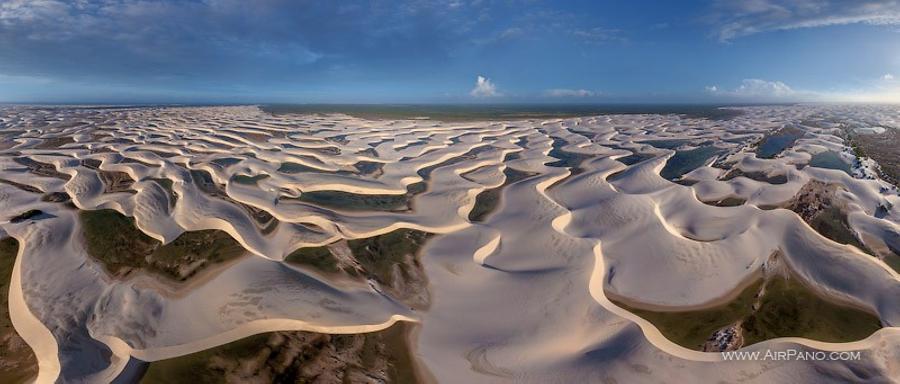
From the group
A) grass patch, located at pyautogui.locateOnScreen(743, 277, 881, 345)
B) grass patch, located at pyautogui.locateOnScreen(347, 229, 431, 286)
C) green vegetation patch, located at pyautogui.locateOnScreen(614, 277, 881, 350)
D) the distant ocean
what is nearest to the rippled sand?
grass patch, located at pyautogui.locateOnScreen(347, 229, 431, 286)

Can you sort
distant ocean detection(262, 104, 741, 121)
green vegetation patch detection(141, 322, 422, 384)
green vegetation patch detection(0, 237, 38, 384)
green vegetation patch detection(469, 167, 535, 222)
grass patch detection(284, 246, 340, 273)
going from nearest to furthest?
green vegetation patch detection(0, 237, 38, 384) → green vegetation patch detection(141, 322, 422, 384) → grass patch detection(284, 246, 340, 273) → green vegetation patch detection(469, 167, 535, 222) → distant ocean detection(262, 104, 741, 121)

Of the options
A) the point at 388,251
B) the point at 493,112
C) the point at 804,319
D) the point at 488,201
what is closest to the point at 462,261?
the point at 388,251

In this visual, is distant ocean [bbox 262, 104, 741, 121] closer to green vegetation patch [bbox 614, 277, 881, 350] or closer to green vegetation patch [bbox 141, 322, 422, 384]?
green vegetation patch [bbox 614, 277, 881, 350]

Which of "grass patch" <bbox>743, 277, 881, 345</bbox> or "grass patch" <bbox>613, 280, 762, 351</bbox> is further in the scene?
"grass patch" <bbox>743, 277, 881, 345</bbox>

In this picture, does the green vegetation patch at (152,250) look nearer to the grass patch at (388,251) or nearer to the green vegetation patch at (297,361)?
the grass patch at (388,251)

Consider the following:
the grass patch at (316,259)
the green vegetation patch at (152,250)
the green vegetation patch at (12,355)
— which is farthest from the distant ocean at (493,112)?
the green vegetation patch at (12,355)

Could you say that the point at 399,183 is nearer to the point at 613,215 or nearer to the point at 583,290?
the point at 613,215
